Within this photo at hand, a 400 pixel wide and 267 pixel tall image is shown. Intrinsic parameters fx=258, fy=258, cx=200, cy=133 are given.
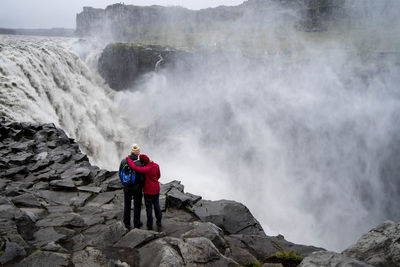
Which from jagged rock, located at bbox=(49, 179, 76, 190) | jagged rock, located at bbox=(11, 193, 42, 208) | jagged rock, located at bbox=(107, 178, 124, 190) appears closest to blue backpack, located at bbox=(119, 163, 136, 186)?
jagged rock, located at bbox=(11, 193, 42, 208)

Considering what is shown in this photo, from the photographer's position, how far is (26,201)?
20.0ft

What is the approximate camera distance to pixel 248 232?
6125 millimetres

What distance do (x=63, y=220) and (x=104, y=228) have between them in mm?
996

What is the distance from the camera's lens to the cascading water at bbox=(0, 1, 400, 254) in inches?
954

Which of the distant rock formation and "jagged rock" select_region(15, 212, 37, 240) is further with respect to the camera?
the distant rock formation

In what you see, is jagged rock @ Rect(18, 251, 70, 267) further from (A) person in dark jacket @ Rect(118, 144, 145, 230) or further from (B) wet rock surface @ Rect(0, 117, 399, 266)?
(A) person in dark jacket @ Rect(118, 144, 145, 230)

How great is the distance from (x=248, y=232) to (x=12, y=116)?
38.7 ft

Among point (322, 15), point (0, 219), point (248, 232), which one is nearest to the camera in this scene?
point (0, 219)

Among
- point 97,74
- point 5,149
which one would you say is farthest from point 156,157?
point 5,149

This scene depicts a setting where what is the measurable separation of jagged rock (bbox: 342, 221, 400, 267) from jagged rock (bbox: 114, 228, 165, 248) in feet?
10.6

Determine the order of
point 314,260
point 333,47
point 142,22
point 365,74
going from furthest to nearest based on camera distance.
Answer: point 142,22, point 333,47, point 365,74, point 314,260

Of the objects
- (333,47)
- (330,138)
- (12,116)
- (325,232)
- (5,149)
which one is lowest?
(325,232)

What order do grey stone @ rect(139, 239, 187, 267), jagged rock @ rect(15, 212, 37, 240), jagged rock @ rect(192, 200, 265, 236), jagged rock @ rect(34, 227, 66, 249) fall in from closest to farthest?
grey stone @ rect(139, 239, 187, 267)
jagged rock @ rect(34, 227, 66, 249)
jagged rock @ rect(15, 212, 37, 240)
jagged rock @ rect(192, 200, 265, 236)

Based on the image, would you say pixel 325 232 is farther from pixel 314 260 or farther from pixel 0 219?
pixel 0 219
